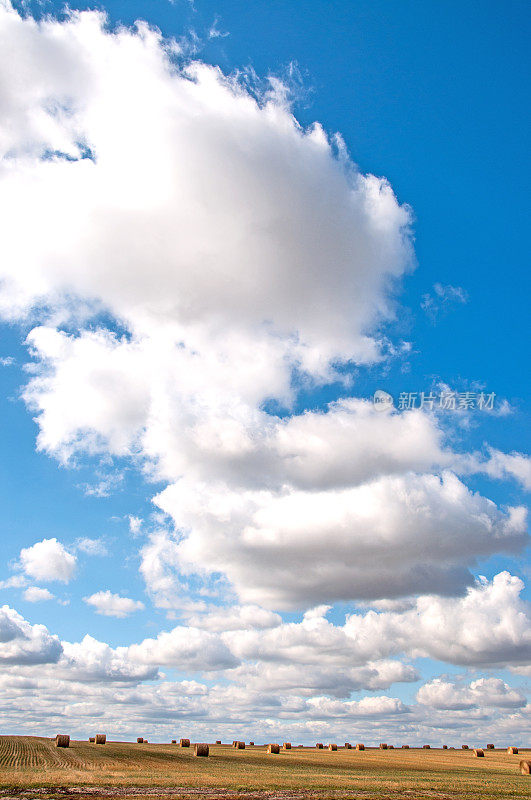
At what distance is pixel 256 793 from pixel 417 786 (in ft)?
46.9

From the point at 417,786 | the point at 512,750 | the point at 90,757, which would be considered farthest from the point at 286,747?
the point at 417,786

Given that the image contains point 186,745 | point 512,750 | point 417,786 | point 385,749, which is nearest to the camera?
point 417,786

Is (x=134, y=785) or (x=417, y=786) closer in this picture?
(x=134, y=785)

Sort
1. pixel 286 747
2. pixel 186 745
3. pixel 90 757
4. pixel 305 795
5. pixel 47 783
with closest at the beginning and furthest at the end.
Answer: pixel 305 795 < pixel 47 783 < pixel 90 757 < pixel 186 745 < pixel 286 747

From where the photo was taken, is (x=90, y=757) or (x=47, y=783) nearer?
(x=47, y=783)

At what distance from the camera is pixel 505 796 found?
1426 inches

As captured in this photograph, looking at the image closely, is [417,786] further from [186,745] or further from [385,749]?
[385,749]

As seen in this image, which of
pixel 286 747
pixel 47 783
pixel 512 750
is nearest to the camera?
pixel 47 783

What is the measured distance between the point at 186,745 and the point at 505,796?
7081 centimetres

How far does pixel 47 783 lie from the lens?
35.3m

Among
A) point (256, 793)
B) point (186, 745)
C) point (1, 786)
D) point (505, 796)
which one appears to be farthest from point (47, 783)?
point (186, 745)

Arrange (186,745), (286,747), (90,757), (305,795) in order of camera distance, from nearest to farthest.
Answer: (305,795) → (90,757) → (186,745) → (286,747)

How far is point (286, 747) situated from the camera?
104062 millimetres

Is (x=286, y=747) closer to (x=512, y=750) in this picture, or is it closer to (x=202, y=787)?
(x=512, y=750)
